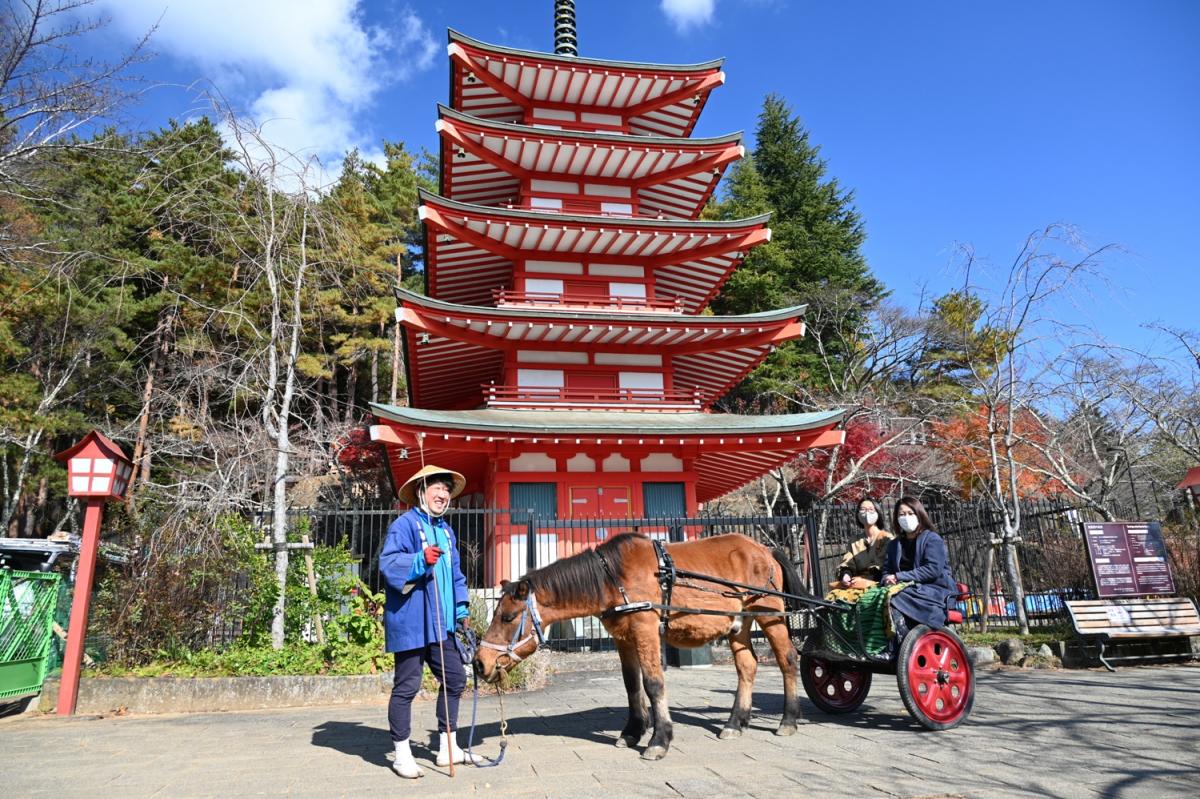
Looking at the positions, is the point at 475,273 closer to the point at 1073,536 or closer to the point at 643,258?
the point at 643,258

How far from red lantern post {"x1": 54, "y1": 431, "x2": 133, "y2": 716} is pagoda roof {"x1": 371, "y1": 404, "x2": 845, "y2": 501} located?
4414mm

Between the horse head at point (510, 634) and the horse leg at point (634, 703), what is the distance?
0.75 m

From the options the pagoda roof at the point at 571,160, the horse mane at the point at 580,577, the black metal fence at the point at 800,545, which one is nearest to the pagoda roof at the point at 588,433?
the black metal fence at the point at 800,545

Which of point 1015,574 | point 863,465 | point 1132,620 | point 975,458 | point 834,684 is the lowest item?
point 834,684

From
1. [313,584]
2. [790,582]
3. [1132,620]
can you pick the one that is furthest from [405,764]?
[1132,620]

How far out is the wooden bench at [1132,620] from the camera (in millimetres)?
8984

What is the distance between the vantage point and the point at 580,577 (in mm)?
5203

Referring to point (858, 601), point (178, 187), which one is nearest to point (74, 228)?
point (178, 187)

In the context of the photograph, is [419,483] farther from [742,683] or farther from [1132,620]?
[1132,620]

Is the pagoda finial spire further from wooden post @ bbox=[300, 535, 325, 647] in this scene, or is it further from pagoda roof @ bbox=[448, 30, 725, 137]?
wooden post @ bbox=[300, 535, 325, 647]

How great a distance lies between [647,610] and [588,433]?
859 centimetres

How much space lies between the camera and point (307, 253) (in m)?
10.2

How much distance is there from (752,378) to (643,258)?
14430mm

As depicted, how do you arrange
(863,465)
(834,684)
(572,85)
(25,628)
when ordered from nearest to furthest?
(834,684)
(25,628)
(572,85)
(863,465)
